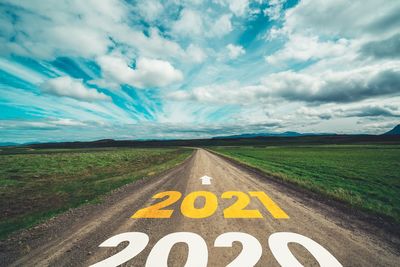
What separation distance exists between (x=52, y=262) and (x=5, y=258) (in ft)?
3.94

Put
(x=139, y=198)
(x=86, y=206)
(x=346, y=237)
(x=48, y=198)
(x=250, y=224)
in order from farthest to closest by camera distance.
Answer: (x=48, y=198)
(x=139, y=198)
(x=86, y=206)
(x=250, y=224)
(x=346, y=237)

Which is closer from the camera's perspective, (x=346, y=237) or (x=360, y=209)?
(x=346, y=237)

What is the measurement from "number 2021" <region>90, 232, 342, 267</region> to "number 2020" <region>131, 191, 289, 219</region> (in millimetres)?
1240

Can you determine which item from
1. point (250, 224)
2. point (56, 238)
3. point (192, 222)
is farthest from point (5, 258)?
point (250, 224)

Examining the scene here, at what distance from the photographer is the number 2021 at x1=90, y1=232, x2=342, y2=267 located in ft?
11.2

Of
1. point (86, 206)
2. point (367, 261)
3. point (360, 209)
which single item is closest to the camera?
point (367, 261)

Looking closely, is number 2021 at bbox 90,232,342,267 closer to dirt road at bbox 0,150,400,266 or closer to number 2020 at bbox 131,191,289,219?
dirt road at bbox 0,150,400,266

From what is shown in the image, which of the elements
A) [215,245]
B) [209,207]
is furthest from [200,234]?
[209,207]

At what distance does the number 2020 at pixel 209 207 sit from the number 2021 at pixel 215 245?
1.24 m

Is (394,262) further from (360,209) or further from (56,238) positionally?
(56,238)

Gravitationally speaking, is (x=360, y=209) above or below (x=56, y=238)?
below

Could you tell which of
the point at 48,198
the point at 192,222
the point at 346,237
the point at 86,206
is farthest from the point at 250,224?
the point at 48,198

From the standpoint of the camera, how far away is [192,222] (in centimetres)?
522

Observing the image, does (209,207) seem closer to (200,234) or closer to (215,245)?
(200,234)
